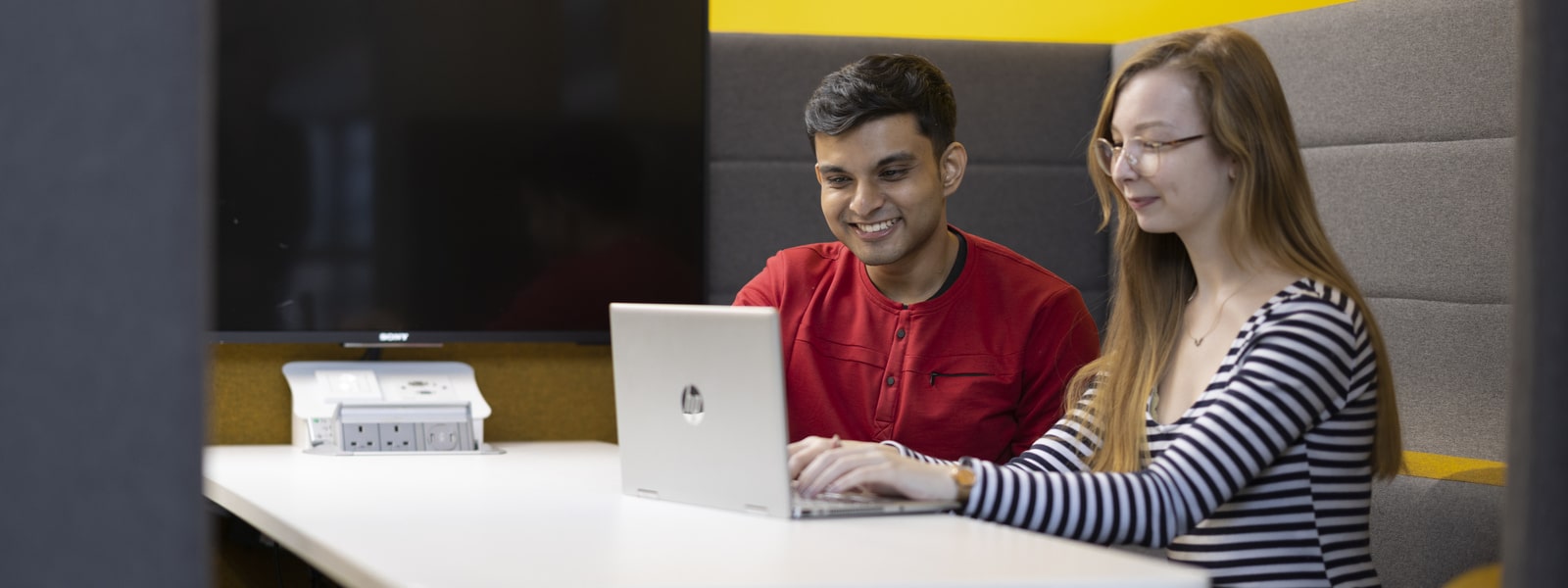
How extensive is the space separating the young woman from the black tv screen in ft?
3.53

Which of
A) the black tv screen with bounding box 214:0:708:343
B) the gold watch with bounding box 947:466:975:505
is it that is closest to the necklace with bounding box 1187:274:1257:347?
the gold watch with bounding box 947:466:975:505

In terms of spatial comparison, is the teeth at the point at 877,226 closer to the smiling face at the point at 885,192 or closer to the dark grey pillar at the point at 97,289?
the smiling face at the point at 885,192

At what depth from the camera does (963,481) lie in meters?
1.54

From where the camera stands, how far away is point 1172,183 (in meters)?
1.64

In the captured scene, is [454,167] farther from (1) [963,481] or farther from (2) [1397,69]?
(2) [1397,69]

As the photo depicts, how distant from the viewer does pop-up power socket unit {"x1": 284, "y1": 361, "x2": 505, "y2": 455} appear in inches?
95.0

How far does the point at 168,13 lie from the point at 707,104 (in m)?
2.00

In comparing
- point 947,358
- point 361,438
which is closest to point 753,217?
point 947,358

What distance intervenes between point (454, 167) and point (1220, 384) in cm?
152

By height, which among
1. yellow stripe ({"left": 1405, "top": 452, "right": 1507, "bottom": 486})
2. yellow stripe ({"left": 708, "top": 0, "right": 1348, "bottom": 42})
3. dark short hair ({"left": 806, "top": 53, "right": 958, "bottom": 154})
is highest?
yellow stripe ({"left": 708, "top": 0, "right": 1348, "bottom": 42})

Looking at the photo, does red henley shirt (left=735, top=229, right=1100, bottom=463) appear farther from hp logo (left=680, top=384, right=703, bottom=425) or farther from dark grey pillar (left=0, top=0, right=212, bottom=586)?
dark grey pillar (left=0, top=0, right=212, bottom=586)

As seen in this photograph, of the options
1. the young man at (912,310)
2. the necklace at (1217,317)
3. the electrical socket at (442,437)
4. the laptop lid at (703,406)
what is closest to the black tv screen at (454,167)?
the electrical socket at (442,437)

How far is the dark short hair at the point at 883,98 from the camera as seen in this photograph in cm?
223

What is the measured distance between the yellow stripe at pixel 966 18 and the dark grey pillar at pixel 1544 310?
2398 millimetres
